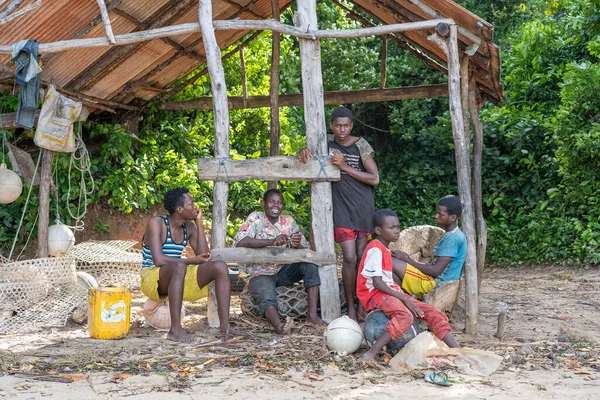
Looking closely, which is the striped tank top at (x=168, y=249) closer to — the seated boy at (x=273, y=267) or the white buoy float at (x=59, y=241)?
the seated boy at (x=273, y=267)

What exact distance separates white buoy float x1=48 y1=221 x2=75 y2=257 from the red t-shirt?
361 centimetres

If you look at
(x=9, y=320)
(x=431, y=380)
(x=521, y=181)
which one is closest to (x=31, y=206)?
(x=9, y=320)

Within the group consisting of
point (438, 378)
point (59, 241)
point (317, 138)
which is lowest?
point (438, 378)

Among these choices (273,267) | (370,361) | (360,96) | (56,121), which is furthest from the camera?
(360,96)

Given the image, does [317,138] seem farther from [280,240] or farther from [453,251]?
[453,251]

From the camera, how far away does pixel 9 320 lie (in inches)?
244

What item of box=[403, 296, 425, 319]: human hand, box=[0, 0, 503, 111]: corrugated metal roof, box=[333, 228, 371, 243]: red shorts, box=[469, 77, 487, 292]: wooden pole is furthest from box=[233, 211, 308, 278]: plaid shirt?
box=[0, 0, 503, 111]: corrugated metal roof

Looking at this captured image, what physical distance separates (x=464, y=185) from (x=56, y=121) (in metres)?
4.18

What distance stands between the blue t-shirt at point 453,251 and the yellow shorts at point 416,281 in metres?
0.12

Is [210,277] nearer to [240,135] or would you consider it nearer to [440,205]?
[440,205]

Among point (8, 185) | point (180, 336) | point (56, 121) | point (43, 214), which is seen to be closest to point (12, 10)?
point (56, 121)

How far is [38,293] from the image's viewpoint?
21.8ft

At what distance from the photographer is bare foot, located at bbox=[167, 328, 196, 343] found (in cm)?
550

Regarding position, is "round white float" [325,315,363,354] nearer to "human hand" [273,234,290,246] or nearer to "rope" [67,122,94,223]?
"human hand" [273,234,290,246]
